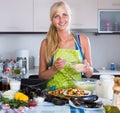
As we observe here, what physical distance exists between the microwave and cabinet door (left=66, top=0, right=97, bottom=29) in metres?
0.09

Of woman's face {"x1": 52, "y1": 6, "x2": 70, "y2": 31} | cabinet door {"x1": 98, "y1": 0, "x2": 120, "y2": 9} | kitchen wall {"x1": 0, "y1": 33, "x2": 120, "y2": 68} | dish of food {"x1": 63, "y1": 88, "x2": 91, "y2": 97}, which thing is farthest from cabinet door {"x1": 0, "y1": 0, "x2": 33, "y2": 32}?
dish of food {"x1": 63, "y1": 88, "x2": 91, "y2": 97}

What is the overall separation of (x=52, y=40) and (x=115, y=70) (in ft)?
5.10

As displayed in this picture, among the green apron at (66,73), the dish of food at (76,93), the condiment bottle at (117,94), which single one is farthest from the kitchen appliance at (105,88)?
the green apron at (66,73)

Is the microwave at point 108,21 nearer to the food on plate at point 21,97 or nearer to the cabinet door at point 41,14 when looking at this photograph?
the cabinet door at point 41,14

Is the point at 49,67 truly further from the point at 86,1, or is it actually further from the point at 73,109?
the point at 86,1

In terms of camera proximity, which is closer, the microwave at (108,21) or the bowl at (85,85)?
the bowl at (85,85)

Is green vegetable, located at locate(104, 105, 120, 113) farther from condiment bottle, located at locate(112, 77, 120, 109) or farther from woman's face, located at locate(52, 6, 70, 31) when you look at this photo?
woman's face, located at locate(52, 6, 70, 31)

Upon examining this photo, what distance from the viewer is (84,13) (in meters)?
3.01

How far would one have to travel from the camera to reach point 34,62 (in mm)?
3312

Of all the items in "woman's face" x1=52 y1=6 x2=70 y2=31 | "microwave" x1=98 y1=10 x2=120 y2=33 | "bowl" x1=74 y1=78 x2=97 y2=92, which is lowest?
"bowl" x1=74 y1=78 x2=97 y2=92

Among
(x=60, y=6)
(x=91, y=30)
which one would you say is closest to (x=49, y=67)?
(x=60, y=6)

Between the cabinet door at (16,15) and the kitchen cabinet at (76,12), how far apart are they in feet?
0.28

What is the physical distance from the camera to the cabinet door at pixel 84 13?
3.01 m

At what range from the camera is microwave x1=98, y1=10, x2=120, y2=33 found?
3084 millimetres
